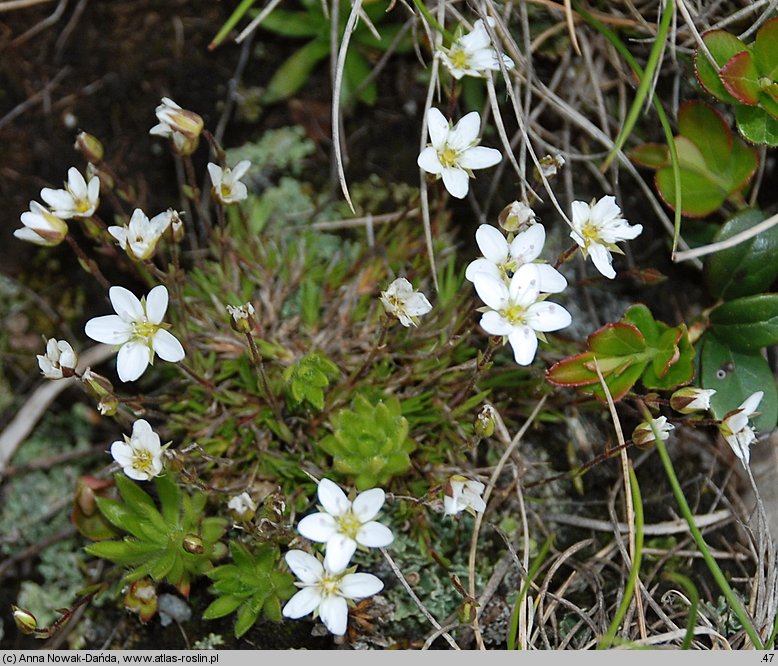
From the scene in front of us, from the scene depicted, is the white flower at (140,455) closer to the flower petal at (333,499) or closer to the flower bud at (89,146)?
the flower petal at (333,499)

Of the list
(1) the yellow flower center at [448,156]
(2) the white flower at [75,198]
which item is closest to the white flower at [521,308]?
(1) the yellow flower center at [448,156]

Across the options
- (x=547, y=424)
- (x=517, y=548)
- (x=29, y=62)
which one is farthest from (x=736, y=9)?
(x=29, y=62)

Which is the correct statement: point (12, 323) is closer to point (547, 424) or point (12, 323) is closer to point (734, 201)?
point (547, 424)

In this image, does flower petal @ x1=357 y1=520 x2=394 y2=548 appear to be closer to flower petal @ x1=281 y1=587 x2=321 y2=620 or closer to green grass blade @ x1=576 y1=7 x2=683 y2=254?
flower petal @ x1=281 y1=587 x2=321 y2=620

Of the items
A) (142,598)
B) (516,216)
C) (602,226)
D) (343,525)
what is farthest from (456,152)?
(142,598)

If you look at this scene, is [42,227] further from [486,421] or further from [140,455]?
[486,421]
